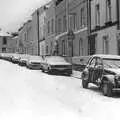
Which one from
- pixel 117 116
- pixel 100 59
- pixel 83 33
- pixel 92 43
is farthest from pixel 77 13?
pixel 117 116

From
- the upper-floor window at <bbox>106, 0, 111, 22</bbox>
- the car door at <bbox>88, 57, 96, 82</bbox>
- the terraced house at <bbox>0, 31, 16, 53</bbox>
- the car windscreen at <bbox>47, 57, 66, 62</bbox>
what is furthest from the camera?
the terraced house at <bbox>0, 31, 16, 53</bbox>

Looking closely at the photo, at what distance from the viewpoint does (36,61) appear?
3219 centimetres

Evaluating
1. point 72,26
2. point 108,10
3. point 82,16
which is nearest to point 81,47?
point 82,16

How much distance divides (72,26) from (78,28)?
7.61ft

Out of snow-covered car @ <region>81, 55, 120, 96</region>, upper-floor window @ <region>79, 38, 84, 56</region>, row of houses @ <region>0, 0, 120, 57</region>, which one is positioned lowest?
snow-covered car @ <region>81, 55, 120, 96</region>

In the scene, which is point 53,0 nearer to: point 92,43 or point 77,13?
point 77,13

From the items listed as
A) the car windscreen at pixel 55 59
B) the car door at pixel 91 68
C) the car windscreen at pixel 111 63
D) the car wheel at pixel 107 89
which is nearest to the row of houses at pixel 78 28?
the car windscreen at pixel 55 59

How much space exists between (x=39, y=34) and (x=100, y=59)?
130 feet

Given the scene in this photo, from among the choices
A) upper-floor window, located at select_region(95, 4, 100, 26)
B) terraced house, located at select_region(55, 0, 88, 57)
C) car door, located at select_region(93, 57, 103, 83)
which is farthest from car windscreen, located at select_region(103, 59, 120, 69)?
terraced house, located at select_region(55, 0, 88, 57)

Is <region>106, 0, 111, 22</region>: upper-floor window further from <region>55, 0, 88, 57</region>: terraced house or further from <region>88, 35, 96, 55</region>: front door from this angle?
<region>55, 0, 88, 57</region>: terraced house

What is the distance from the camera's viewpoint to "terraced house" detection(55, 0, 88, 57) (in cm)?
3155

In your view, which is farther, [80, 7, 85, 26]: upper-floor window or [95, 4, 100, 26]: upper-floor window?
[80, 7, 85, 26]: upper-floor window

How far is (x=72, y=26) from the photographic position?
35.7 meters

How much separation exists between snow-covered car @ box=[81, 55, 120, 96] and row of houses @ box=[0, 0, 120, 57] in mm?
7614
